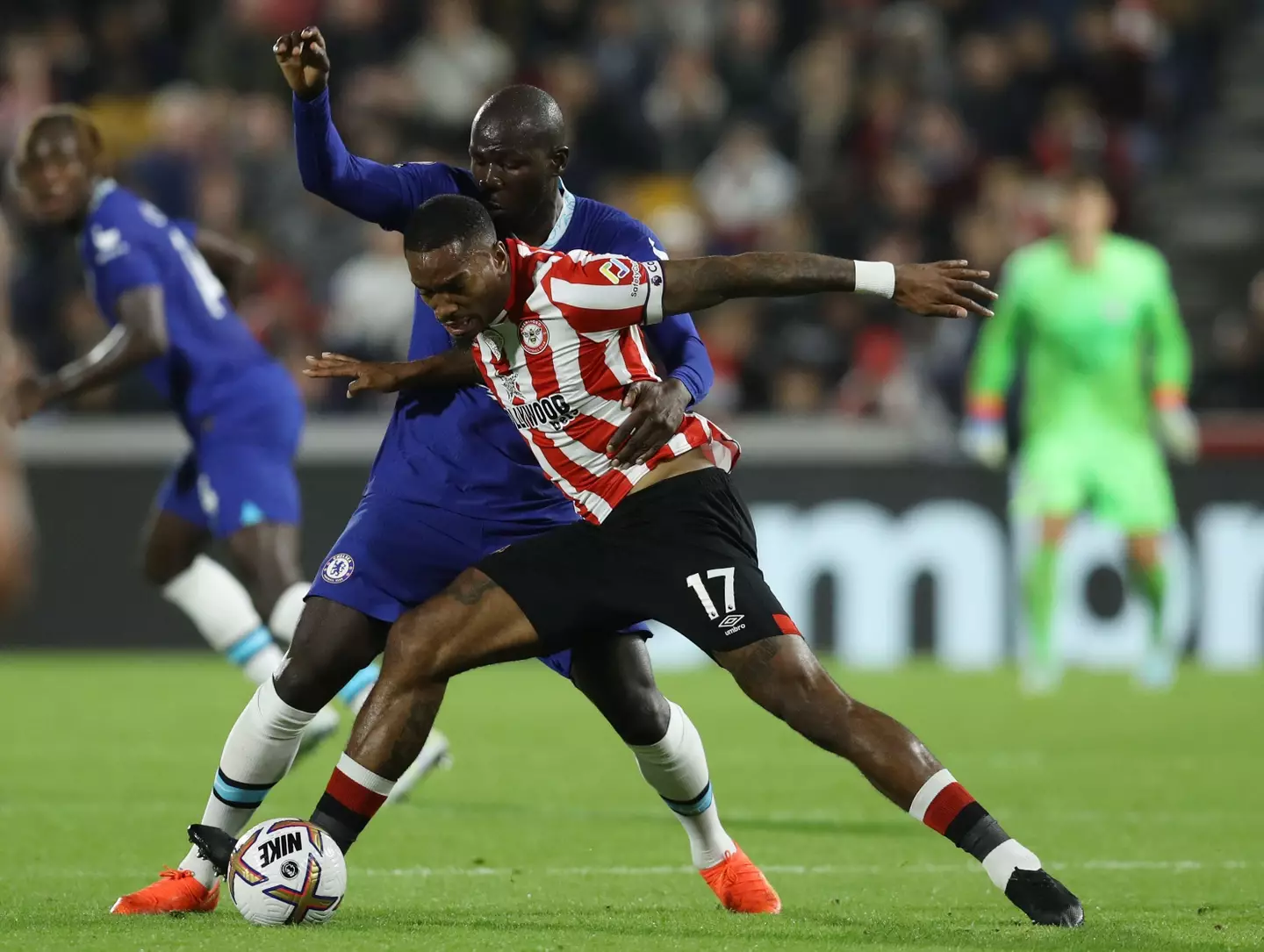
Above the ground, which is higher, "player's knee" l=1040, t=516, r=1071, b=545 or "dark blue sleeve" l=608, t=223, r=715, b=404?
"dark blue sleeve" l=608, t=223, r=715, b=404

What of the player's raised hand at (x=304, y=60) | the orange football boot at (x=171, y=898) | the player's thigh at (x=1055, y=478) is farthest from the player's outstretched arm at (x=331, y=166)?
the player's thigh at (x=1055, y=478)

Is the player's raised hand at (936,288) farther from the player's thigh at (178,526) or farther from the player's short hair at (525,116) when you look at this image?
the player's thigh at (178,526)

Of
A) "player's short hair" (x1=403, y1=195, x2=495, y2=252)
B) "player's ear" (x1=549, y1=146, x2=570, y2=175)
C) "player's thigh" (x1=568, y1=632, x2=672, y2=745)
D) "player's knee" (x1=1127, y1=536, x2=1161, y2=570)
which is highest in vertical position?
"player's ear" (x1=549, y1=146, x2=570, y2=175)

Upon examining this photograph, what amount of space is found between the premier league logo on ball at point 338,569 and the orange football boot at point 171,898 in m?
0.84

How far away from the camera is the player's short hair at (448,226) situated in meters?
4.98

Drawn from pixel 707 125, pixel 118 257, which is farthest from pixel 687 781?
pixel 707 125

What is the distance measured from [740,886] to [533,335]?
1.59 meters

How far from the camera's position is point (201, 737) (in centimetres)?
974

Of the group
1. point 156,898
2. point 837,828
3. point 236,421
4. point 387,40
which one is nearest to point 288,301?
point 387,40

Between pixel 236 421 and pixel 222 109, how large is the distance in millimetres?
8532

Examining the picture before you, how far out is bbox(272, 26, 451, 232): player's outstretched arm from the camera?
5.28 m

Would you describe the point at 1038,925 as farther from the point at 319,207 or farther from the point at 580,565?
the point at 319,207

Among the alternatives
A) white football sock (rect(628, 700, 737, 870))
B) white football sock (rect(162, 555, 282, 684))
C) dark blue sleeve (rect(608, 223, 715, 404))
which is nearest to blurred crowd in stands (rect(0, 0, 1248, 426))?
white football sock (rect(162, 555, 282, 684))

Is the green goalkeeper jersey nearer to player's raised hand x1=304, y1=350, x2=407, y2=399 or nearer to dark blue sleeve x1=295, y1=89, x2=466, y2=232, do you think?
dark blue sleeve x1=295, y1=89, x2=466, y2=232
